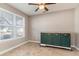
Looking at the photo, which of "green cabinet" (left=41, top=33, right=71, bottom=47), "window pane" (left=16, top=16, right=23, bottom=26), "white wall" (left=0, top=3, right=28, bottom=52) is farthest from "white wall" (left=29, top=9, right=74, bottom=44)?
"window pane" (left=16, top=16, right=23, bottom=26)

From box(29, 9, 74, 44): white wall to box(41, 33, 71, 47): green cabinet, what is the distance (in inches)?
A: 9.4

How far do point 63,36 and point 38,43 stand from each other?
1395 millimetres

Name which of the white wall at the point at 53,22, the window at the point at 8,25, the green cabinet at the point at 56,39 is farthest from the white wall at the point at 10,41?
the green cabinet at the point at 56,39

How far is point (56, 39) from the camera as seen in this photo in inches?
174

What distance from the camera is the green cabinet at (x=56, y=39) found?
163 inches

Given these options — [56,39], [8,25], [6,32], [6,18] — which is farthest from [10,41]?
[56,39]

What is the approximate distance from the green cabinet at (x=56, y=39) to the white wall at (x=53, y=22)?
238mm

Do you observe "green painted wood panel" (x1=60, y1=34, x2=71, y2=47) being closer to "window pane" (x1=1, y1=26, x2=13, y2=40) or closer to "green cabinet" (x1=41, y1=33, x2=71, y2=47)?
"green cabinet" (x1=41, y1=33, x2=71, y2=47)

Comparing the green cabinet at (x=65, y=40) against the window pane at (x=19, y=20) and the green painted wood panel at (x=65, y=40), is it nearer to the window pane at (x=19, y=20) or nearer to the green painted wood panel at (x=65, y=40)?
the green painted wood panel at (x=65, y=40)

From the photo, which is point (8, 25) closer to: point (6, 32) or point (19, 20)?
point (6, 32)

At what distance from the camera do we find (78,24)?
3.86 metres

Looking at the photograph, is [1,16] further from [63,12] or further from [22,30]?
[63,12]

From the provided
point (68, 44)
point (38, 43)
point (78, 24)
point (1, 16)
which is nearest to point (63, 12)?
point (78, 24)

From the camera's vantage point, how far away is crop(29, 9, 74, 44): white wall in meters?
4.31
